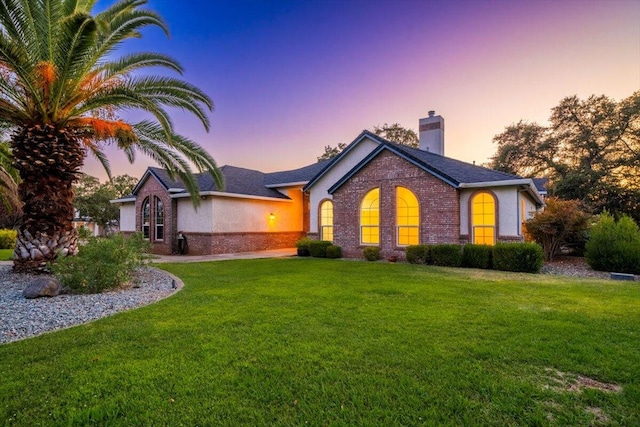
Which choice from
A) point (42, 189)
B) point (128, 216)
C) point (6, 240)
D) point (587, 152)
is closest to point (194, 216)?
point (128, 216)

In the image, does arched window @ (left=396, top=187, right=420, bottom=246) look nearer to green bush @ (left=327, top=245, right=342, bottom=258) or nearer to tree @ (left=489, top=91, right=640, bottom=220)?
green bush @ (left=327, top=245, right=342, bottom=258)

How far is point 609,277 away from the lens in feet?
32.6

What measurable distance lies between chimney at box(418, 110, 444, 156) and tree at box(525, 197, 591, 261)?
7.55 metres

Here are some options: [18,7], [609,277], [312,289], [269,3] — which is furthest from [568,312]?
[269,3]

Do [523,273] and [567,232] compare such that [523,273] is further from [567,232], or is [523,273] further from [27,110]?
[27,110]

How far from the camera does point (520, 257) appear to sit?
1101cm

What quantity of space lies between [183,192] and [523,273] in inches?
649

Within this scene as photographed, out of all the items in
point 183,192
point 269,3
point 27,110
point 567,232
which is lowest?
point 567,232

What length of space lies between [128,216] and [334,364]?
23580 millimetres

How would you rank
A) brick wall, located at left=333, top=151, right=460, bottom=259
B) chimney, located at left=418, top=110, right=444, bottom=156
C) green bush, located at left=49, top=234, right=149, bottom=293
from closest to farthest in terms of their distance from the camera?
green bush, located at left=49, top=234, right=149, bottom=293, brick wall, located at left=333, top=151, right=460, bottom=259, chimney, located at left=418, top=110, right=444, bottom=156

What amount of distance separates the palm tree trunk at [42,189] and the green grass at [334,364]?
556cm

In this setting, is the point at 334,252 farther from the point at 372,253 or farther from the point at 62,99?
the point at 62,99

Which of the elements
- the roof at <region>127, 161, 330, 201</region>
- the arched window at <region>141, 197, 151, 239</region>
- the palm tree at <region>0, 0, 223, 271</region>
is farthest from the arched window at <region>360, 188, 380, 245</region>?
the arched window at <region>141, 197, 151, 239</region>

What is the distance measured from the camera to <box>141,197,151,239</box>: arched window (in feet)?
65.2
